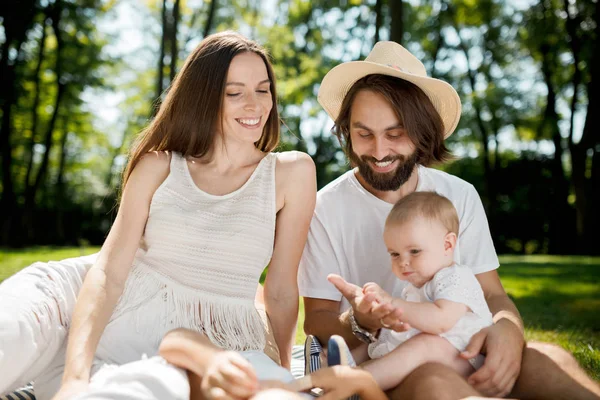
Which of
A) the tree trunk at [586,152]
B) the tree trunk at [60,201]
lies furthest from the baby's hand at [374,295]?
the tree trunk at [60,201]

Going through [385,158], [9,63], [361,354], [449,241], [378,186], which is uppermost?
[9,63]

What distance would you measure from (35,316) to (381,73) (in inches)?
81.4

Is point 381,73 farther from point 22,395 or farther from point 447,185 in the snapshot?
point 22,395

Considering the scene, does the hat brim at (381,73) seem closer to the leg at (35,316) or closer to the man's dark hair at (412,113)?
the man's dark hair at (412,113)

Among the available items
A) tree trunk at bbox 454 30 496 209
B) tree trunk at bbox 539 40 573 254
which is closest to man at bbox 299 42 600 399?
tree trunk at bbox 539 40 573 254

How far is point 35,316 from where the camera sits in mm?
2639

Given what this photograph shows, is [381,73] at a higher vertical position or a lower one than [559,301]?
higher

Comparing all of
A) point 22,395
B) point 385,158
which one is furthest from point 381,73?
A: point 22,395

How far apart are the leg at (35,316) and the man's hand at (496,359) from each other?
1.68 m

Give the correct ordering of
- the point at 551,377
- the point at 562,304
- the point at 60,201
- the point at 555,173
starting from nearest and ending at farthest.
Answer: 1. the point at 551,377
2. the point at 562,304
3. the point at 555,173
4. the point at 60,201

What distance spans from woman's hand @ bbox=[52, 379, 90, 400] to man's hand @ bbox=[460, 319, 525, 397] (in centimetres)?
139

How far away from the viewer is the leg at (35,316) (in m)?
2.49

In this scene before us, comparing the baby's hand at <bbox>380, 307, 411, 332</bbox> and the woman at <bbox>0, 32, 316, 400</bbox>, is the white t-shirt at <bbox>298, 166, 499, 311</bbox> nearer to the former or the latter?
the woman at <bbox>0, 32, 316, 400</bbox>

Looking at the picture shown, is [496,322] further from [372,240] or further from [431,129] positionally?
[431,129]
